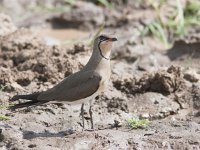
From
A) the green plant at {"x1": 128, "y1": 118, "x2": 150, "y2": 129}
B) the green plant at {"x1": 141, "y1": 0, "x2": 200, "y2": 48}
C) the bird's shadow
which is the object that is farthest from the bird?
the green plant at {"x1": 141, "y1": 0, "x2": 200, "y2": 48}

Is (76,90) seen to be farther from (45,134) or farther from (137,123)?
(137,123)

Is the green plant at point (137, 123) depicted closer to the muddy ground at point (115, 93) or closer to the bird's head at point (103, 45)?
the muddy ground at point (115, 93)

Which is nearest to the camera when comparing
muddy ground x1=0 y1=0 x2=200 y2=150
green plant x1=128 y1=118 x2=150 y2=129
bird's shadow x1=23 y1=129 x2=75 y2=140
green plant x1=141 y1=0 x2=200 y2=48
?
muddy ground x1=0 y1=0 x2=200 y2=150

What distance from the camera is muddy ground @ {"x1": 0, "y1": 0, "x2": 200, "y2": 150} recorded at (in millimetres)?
6309

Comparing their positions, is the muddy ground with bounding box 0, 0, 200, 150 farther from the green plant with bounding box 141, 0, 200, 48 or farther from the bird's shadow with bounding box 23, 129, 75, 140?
the green plant with bounding box 141, 0, 200, 48

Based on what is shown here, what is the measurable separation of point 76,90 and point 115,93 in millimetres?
1160

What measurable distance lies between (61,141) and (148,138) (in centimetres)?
86

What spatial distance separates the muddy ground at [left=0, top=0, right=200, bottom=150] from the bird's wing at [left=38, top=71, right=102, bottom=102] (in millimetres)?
360

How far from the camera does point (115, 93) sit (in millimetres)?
7621

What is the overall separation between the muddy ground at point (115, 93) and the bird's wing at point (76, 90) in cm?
36

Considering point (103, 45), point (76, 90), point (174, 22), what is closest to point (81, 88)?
point (76, 90)

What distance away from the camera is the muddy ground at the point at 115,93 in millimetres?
6309

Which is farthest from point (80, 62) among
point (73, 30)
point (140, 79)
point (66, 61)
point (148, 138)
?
point (73, 30)

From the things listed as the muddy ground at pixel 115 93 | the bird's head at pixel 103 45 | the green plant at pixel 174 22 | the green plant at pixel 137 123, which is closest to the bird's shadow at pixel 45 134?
the muddy ground at pixel 115 93
